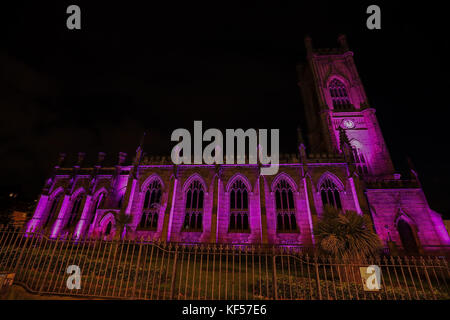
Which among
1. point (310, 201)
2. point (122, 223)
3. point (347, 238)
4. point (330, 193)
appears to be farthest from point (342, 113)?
point (122, 223)

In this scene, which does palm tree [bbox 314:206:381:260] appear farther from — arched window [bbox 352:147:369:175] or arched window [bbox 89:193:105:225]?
arched window [bbox 89:193:105:225]

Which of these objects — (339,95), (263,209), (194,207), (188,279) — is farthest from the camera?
(339,95)

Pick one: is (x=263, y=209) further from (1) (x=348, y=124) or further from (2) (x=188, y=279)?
(1) (x=348, y=124)

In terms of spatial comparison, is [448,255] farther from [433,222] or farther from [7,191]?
[7,191]

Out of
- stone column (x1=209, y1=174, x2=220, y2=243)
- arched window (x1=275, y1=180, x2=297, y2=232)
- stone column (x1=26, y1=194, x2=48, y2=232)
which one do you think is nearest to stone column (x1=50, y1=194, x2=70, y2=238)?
stone column (x1=26, y1=194, x2=48, y2=232)

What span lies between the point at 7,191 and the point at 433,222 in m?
57.6

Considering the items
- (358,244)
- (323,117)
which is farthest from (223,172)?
(323,117)

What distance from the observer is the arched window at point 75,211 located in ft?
77.6

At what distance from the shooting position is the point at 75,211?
24.7 metres

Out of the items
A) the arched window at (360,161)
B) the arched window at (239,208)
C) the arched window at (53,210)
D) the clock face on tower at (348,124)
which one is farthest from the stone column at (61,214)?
the clock face on tower at (348,124)

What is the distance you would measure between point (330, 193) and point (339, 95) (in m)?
17.6

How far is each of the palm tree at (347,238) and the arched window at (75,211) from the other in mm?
24489

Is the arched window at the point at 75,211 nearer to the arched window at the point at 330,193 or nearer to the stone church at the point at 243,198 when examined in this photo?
the stone church at the point at 243,198

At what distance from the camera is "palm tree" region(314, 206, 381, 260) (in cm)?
1191
